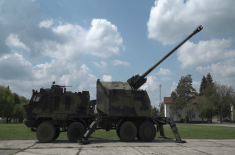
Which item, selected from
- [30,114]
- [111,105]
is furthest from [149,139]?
[30,114]

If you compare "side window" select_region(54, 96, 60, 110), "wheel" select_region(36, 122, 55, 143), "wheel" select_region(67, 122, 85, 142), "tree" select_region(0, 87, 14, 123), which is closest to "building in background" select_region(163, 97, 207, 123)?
"tree" select_region(0, 87, 14, 123)

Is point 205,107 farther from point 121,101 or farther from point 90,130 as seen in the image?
point 90,130

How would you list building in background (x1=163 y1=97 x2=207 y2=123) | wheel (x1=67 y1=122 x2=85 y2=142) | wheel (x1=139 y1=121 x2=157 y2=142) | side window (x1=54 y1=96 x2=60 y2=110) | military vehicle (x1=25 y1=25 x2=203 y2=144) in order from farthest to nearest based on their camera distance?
building in background (x1=163 y1=97 x2=207 y2=123)
side window (x1=54 y1=96 x2=60 y2=110)
wheel (x1=139 y1=121 x2=157 y2=142)
military vehicle (x1=25 y1=25 x2=203 y2=144)
wheel (x1=67 y1=122 x2=85 y2=142)

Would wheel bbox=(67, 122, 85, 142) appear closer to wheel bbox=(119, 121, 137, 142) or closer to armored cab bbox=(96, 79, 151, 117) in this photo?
armored cab bbox=(96, 79, 151, 117)

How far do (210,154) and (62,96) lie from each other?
8.75 meters

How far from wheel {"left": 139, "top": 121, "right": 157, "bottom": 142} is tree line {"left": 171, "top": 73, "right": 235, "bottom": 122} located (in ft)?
174

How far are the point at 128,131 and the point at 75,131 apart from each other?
3120mm

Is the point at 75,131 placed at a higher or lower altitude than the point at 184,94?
lower

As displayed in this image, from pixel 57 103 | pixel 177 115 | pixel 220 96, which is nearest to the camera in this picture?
pixel 57 103

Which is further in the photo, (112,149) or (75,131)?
(75,131)

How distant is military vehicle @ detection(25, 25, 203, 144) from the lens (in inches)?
523

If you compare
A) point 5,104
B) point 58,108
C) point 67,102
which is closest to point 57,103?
point 58,108

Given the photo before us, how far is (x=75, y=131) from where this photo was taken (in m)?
13.2

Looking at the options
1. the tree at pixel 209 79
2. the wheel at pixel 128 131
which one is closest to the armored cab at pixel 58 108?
the wheel at pixel 128 131
